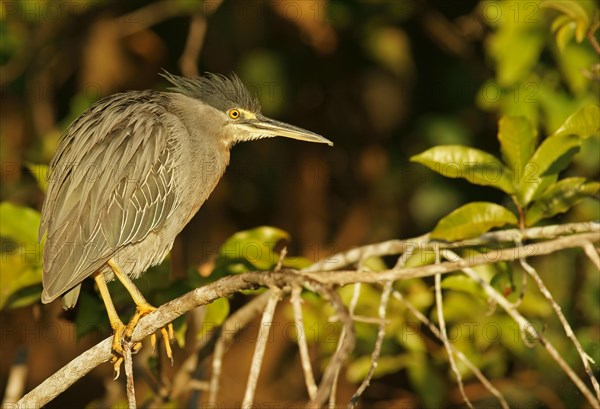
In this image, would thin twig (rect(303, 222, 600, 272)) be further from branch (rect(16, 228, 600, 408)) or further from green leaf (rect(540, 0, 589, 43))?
green leaf (rect(540, 0, 589, 43))

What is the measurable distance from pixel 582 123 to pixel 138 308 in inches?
88.8

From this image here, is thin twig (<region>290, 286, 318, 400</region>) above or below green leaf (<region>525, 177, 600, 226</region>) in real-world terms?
below

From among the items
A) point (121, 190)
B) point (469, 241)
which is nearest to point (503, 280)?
point (469, 241)

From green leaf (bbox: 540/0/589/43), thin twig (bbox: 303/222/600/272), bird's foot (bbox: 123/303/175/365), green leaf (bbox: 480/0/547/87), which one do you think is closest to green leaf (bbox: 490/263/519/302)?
thin twig (bbox: 303/222/600/272)

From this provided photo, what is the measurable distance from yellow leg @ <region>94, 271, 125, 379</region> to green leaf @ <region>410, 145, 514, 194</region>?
157cm

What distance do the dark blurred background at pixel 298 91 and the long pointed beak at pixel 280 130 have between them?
146 cm

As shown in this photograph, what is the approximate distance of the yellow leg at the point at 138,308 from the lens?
411 cm

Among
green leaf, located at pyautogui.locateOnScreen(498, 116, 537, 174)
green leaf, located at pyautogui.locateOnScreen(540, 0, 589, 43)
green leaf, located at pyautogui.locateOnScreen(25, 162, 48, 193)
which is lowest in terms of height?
green leaf, located at pyautogui.locateOnScreen(498, 116, 537, 174)

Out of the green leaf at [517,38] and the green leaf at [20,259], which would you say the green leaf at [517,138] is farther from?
the green leaf at [20,259]

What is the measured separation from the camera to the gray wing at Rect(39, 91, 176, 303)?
435cm

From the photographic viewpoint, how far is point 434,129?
6.35 m

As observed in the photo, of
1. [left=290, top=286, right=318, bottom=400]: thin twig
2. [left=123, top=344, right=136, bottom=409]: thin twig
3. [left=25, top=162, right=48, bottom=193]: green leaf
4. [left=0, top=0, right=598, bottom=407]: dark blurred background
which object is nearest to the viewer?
[left=290, top=286, right=318, bottom=400]: thin twig

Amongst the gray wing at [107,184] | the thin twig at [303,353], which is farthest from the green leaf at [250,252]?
the thin twig at [303,353]

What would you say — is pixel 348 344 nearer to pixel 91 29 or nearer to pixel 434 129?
pixel 434 129
